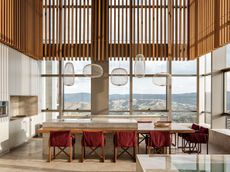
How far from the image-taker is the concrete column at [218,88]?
38.7ft

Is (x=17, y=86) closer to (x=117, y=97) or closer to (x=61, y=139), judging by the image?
(x=61, y=139)

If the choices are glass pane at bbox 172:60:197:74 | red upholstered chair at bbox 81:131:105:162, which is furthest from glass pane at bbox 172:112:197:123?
red upholstered chair at bbox 81:131:105:162

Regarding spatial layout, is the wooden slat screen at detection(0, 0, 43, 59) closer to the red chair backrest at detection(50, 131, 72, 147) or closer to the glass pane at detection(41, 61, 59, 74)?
the glass pane at detection(41, 61, 59, 74)

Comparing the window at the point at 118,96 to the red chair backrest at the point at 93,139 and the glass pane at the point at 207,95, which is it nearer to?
the glass pane at the point at 207,95

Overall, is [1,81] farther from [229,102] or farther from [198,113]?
[198,113]

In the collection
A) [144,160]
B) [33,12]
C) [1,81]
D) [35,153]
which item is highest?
[33,12]

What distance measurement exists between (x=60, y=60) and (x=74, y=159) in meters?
5.49

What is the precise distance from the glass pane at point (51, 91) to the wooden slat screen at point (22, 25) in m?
1.84

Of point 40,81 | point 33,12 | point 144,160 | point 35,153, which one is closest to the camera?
point 144,160

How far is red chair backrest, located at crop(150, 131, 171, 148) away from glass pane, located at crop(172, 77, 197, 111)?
5.60 meters

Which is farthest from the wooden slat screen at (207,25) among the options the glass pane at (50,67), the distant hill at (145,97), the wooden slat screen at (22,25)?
the glass pane at (50,67)

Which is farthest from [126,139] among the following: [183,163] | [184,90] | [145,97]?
[184,90]

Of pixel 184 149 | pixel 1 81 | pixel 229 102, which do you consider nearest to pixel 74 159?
pixel 1 81

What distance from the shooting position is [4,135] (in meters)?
9.62
